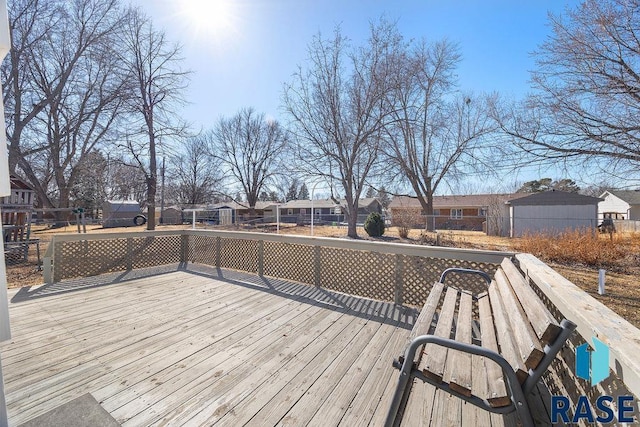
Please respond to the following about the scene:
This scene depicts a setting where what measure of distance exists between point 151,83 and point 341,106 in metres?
9.25

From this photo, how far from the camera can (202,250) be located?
6.37 m

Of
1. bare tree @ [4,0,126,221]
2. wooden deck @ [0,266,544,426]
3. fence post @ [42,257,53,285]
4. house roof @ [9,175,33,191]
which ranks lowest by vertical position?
wooden deck @ [0,266,544,426]

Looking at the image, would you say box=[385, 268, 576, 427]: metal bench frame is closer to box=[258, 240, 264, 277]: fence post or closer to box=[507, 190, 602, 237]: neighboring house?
box=[258, 240, 264, 277]: fence post

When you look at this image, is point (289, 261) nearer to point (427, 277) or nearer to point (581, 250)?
point (427, 277)

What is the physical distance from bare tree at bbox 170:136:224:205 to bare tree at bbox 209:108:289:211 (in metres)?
1.78

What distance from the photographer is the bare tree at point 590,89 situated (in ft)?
19.4

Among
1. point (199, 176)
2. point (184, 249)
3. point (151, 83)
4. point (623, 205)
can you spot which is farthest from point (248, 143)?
point (623, 205)

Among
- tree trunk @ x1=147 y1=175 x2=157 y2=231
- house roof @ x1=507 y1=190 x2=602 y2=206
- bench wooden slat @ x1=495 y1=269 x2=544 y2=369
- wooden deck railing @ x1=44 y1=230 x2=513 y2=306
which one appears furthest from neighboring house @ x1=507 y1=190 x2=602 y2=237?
tree trunk @ x1=147 y1=175 x2=157 y2=231

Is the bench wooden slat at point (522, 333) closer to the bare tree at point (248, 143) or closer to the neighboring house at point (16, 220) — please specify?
the neighboring house at point (16, 220)

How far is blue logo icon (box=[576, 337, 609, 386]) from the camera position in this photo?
1063 mm

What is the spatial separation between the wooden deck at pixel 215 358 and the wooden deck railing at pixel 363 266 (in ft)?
1.39

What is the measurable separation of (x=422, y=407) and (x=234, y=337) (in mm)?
1883

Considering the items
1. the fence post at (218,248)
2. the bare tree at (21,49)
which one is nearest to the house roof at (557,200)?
the fence post at (218,248)

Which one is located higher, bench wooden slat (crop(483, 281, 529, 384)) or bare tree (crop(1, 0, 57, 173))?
bare tree (crop(1, 0, 57, 173))
